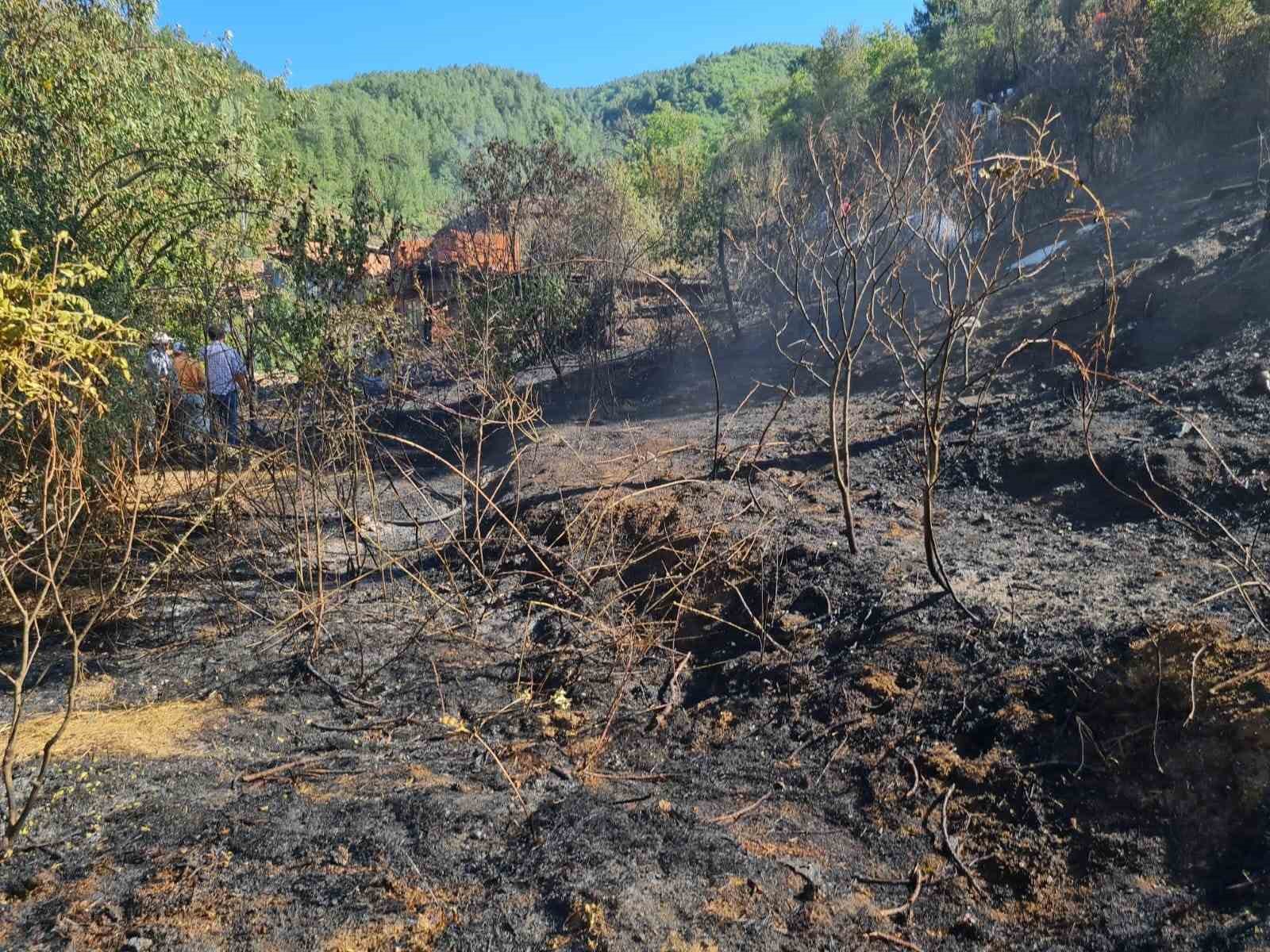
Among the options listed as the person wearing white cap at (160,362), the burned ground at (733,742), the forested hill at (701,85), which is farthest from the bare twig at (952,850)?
the forested hill at (701,85)

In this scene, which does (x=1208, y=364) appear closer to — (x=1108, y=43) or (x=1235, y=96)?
(x=1235, y=96)

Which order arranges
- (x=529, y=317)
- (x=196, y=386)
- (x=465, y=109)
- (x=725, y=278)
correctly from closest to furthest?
(x=196, y=386)
(x=529, y=317)
(x=725, y=278)
(x=465, y=109)

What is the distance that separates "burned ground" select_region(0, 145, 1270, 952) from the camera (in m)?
2.91

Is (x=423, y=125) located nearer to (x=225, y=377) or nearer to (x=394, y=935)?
(x=225, y=377)

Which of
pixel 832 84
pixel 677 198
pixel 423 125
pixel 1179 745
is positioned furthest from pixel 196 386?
pixel 423 125

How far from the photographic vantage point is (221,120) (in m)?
10.5

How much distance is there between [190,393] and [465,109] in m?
80.6

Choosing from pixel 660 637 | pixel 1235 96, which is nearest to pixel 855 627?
pixel 660 637

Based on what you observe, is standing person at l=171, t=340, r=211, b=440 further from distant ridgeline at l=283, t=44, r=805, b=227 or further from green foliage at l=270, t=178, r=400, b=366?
distant ridgeline at l=283, t=44, r=805, b=227

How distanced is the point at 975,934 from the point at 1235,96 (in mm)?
16248

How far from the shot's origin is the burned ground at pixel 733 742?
9.56ft

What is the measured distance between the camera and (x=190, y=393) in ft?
22.3

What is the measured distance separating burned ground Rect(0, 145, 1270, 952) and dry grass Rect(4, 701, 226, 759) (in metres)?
0.02

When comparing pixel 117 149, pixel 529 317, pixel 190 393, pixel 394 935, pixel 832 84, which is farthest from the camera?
pixel 832 84
